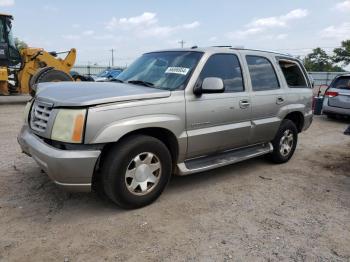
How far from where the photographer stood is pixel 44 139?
11.8ft

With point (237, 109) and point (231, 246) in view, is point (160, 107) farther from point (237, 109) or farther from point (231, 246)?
point (231, 246)

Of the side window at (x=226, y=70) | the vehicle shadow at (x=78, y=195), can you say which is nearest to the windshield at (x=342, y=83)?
the vehicle shadow at (x=78, y=195)

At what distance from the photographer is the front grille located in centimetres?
354

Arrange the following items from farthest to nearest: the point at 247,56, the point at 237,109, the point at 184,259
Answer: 1. the point at 247,56
2. the point at 237,109
3. the point at 184,259

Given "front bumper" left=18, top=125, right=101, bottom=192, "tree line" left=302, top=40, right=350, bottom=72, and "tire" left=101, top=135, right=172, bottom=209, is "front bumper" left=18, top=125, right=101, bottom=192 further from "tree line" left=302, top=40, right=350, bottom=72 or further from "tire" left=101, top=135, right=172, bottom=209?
"tree line" left=302, top=40, right=350, bottom=72

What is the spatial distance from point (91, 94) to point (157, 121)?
0.76 metres

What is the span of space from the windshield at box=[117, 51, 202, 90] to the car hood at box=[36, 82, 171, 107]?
259 mm

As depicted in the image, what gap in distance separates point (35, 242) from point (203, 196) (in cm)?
204

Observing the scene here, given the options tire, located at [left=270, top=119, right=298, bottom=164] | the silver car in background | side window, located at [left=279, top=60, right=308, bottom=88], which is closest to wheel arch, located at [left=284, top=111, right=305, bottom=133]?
tire, located at [left=270, top=119, right=298, bottom=164]

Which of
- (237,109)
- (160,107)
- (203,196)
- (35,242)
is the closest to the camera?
(35,242)

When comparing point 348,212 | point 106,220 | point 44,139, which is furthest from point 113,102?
point 348,212

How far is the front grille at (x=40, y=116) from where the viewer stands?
139 inches

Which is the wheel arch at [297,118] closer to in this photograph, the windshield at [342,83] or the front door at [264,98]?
the front door at [264,98]

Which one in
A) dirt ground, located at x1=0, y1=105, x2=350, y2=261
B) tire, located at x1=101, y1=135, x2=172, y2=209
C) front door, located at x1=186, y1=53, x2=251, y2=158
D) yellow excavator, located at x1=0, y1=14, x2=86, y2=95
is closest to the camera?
dirt ground, located at x1=0, y1=105, x2=350, y2=261
